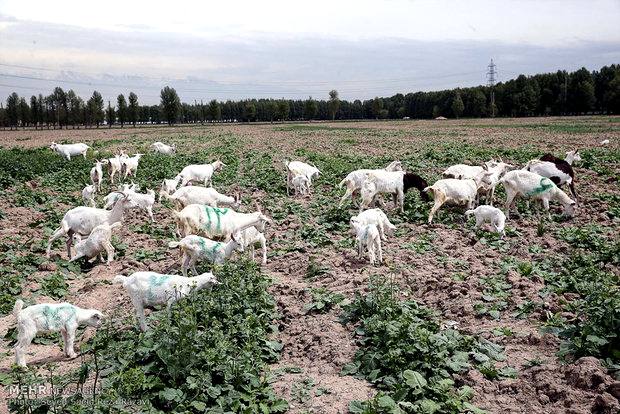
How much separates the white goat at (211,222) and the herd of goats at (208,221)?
0.8 inches

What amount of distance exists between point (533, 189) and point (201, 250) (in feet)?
31.9

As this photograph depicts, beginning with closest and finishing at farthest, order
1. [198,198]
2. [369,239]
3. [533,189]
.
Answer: [369,239] → [198,198] → [533,189]

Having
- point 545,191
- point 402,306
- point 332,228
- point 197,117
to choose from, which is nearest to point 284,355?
point 402,306

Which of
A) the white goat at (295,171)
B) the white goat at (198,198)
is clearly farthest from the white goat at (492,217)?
the white goat at (295,171)

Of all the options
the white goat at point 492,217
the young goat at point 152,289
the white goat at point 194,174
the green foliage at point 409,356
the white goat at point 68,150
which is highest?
the white goat at point 68,150

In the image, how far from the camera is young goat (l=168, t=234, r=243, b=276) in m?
9.30

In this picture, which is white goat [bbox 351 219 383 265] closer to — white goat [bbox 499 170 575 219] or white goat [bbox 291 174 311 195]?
white goat [bbox 499 170 575 219]

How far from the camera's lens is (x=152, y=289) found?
7.53 m

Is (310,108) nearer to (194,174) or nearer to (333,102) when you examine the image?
(333,102)

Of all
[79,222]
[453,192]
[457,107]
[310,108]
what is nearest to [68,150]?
[79,222]

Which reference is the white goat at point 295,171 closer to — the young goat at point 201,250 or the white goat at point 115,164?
the white goat at point 115,164

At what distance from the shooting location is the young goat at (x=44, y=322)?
6.66 metres

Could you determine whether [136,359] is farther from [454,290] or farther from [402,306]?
[454,290]

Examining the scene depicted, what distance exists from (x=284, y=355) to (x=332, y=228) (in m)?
6.89
